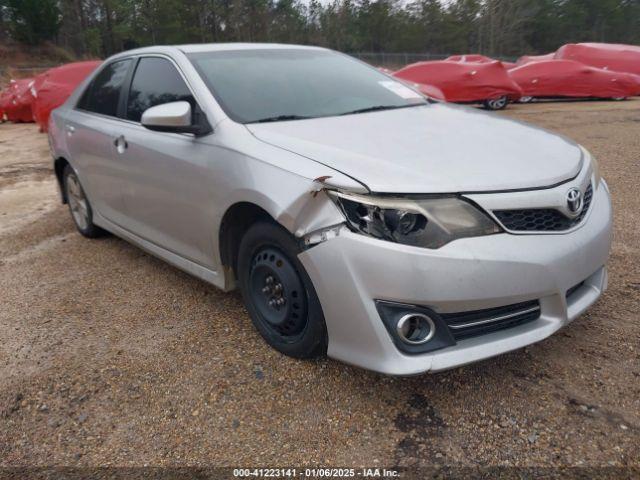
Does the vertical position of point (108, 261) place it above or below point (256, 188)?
below

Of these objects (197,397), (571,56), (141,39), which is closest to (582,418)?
(197,397)

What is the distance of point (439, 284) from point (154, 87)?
237 centimetres

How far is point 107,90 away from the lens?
4.08m

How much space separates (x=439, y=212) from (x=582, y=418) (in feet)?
3.32

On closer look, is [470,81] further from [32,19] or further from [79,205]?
[32,19]

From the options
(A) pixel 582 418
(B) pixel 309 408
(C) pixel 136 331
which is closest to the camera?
(A) pixel 582 418

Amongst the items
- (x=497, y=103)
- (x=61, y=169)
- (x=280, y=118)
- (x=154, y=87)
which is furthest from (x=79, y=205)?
(x=497, y=103)

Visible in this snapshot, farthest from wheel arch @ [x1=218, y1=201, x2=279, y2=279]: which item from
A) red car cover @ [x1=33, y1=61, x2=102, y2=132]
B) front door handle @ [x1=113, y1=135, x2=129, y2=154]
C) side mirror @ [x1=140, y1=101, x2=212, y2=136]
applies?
red car cover @ [x1=33, y1=61, x2=102, y2=132]

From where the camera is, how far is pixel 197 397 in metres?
2.48

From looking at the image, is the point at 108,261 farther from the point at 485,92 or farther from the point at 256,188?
the point at 485,92

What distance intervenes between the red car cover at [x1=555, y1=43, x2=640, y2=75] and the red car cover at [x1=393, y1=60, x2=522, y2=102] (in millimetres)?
4767

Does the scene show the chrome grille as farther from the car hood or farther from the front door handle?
the front door handle

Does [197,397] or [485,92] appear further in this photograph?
[485,92]

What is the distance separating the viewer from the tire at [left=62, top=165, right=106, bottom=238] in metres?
4.56
